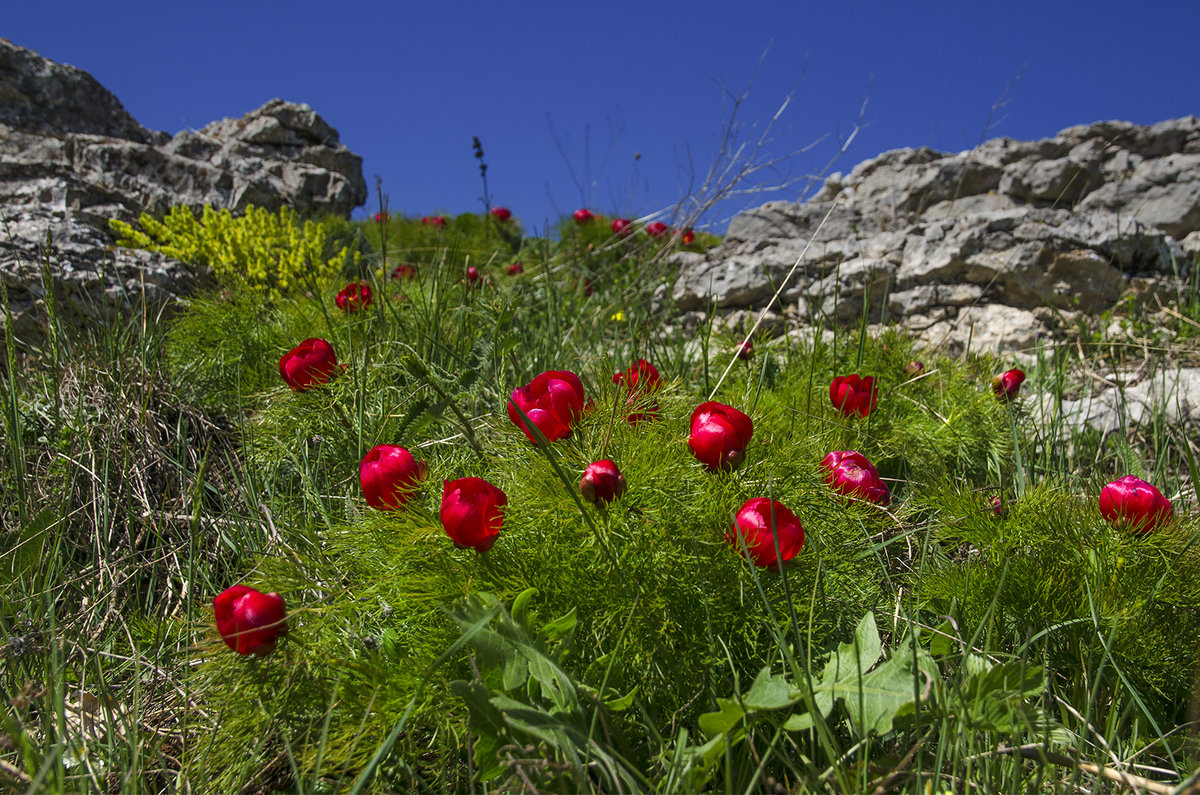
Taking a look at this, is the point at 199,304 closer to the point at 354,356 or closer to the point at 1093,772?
the point at 354,356

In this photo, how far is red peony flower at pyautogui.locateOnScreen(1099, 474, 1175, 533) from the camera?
110cm

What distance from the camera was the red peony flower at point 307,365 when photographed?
152 cm

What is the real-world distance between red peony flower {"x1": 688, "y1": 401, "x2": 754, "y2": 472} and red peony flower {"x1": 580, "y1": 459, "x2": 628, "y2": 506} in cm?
16

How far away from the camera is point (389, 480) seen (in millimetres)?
1026

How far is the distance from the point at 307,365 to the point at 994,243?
3.13m

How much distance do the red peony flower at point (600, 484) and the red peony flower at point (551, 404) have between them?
179mm

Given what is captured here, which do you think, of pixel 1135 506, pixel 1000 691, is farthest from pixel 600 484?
pixel 1135 506

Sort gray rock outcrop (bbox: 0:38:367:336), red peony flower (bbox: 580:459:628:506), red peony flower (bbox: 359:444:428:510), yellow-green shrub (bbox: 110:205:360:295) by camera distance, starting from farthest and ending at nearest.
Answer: yellow-green shrub (bbox: 110:205:360:295) < gray rock outcrop (bbox: 0:38:367:336) < red peony flower (bbox: 359:444:428:510) < red peony flower (bbox: 580:459:628:506)

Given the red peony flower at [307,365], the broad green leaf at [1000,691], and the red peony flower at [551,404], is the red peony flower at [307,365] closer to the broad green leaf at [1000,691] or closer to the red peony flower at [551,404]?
the red peony flower at [551,404]

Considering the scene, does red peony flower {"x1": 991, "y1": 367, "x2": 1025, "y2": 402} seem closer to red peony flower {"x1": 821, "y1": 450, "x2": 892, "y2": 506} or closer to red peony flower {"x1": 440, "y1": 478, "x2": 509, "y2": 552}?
red peony flower {"x1": 821, "y1": 450, "x2": 892, "y2": 506}

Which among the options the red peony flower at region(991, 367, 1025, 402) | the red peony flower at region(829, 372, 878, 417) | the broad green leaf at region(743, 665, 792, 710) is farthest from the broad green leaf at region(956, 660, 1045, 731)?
the red peony flower at region(991, 367, 1025, 402)

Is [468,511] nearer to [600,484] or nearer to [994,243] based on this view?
[600,484]

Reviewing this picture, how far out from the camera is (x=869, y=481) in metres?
1.18

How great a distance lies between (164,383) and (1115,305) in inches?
158
